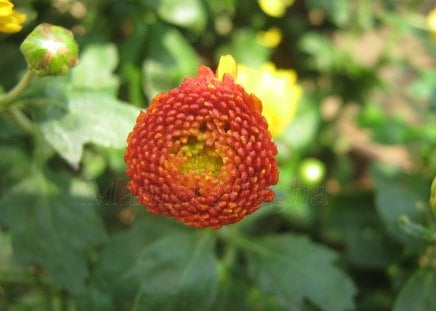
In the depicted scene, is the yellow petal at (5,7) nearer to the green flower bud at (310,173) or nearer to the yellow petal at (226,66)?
the yellow petal at (226,66)

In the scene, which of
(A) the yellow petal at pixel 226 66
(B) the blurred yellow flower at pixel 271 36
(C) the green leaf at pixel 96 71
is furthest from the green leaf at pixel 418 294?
(B) the blurred yellow flower at pixel 271 36

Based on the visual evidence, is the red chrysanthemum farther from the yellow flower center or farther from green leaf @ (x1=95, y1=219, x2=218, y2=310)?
green leaf @ (x1=95, y1=219, x2=218, y2=310)

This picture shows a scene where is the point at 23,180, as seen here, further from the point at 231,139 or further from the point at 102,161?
the point at 231,139

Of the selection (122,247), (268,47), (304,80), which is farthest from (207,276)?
(304,80)

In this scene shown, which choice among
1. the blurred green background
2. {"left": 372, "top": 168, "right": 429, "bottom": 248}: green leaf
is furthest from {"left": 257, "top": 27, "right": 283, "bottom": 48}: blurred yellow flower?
{"left": 372, "top": 168, "right": 429, "bottom": 248}: green leaf

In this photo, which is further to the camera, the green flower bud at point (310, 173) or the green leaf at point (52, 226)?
the green flower bud at point (310, 173)

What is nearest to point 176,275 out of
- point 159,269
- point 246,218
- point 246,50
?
point 159,269
